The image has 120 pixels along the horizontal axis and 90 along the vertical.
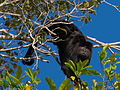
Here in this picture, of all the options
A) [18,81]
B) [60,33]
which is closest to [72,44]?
[60,33]

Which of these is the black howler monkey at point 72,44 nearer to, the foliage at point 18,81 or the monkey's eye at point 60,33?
the monkey's eye at point 60,33

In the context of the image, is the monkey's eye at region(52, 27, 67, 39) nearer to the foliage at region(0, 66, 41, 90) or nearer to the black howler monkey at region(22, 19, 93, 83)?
the black howler monkey at region(22, 19, 93, 83)

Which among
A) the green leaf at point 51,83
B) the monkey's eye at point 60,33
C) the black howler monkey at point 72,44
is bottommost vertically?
the black howler monkey at point 72,44

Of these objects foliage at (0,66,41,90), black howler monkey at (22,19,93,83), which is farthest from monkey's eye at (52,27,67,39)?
foliage at (0,66,41,90)

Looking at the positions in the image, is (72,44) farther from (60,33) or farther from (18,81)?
(18,81)

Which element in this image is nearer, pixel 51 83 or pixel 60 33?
pixel 51 83

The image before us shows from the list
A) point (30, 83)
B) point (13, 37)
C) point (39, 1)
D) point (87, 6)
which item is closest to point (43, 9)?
point (39, 1)

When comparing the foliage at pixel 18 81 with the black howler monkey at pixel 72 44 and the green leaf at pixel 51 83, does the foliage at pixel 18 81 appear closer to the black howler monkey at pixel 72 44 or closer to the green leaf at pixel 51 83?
the green leaf at pixel 51 83

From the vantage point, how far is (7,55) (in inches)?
179

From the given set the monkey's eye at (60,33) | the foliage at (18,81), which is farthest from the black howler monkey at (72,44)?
the foliage at (18,81)

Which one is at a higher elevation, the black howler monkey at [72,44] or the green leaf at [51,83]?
the green leaf at [51,83]

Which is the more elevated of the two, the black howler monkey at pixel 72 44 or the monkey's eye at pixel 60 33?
the monkey's eye at pixel 60 33

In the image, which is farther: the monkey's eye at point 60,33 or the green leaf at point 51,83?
the monkey's eye at point 60,33

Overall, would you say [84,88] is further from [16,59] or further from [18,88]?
[16,59]
